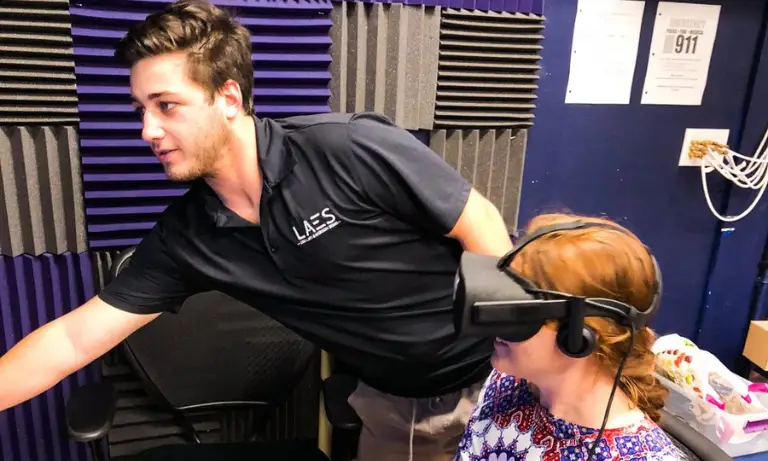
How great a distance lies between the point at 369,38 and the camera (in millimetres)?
1831

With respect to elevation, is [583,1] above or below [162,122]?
above

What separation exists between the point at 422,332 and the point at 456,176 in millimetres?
387

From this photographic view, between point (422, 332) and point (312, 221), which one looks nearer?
point (312, 221)

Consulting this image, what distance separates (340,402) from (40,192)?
99 cm

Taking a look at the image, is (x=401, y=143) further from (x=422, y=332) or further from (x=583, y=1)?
(x=583, y=1)

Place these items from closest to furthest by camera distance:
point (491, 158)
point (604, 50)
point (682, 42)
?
point (491, 158) < point (604, 50) < point (682, 42)

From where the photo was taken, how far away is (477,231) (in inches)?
53.1

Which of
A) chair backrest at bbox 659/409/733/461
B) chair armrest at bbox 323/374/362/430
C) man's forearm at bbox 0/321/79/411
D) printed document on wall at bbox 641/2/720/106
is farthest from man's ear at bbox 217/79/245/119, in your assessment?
printed document on wall at bbox 641/2/720/106

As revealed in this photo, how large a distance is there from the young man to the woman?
0.38 metres

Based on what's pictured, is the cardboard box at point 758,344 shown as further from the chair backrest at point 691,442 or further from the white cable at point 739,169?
the chair backrest at point 691,442

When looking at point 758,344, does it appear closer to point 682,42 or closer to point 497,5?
point 682,42

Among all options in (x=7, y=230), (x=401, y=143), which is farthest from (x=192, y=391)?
(x=401, y=143)

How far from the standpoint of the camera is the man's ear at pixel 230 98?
1312 millimetres

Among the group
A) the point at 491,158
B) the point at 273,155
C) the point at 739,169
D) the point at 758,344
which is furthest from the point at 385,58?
the point at 758,344
